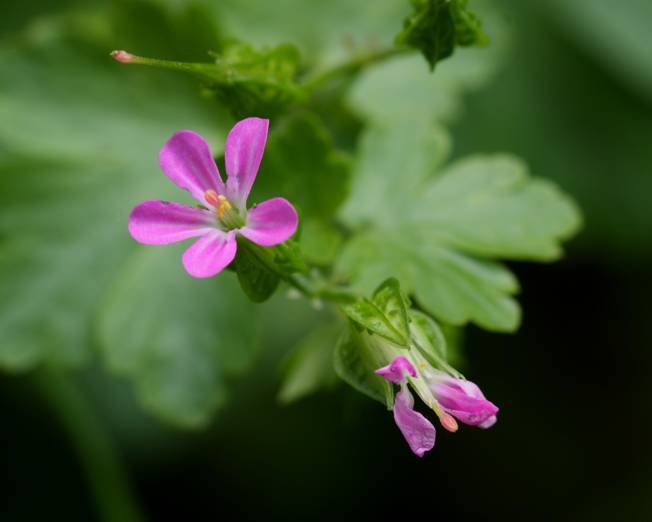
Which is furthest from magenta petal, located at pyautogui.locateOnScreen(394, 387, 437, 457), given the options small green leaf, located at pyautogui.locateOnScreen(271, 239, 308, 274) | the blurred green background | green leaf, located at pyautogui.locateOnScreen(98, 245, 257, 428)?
green leaf, located at pyautogui.locateOnScreen(98, 245, 257, 428)

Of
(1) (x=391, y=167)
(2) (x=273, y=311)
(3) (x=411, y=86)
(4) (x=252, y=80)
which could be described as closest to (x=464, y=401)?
(4) (x=252, y=80)

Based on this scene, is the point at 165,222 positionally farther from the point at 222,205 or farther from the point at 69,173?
the point at 69,173

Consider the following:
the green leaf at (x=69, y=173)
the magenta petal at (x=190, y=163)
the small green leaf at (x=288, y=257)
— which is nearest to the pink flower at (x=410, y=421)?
the small green leaf at (x=288, y=257)

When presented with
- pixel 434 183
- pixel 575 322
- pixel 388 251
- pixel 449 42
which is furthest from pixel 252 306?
pixel 575 322

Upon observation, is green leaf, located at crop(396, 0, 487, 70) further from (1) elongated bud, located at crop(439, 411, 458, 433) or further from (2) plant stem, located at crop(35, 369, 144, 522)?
(2) plant stem, located at crop(35, 369, 144, 522)

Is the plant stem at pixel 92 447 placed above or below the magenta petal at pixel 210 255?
below

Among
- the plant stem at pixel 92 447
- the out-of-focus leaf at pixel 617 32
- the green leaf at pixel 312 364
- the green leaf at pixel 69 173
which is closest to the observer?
the green leaf at pixel 312 364

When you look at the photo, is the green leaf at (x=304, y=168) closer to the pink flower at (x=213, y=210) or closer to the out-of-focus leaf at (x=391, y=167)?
the out-of-focus leaf at (x=391, y=167)
